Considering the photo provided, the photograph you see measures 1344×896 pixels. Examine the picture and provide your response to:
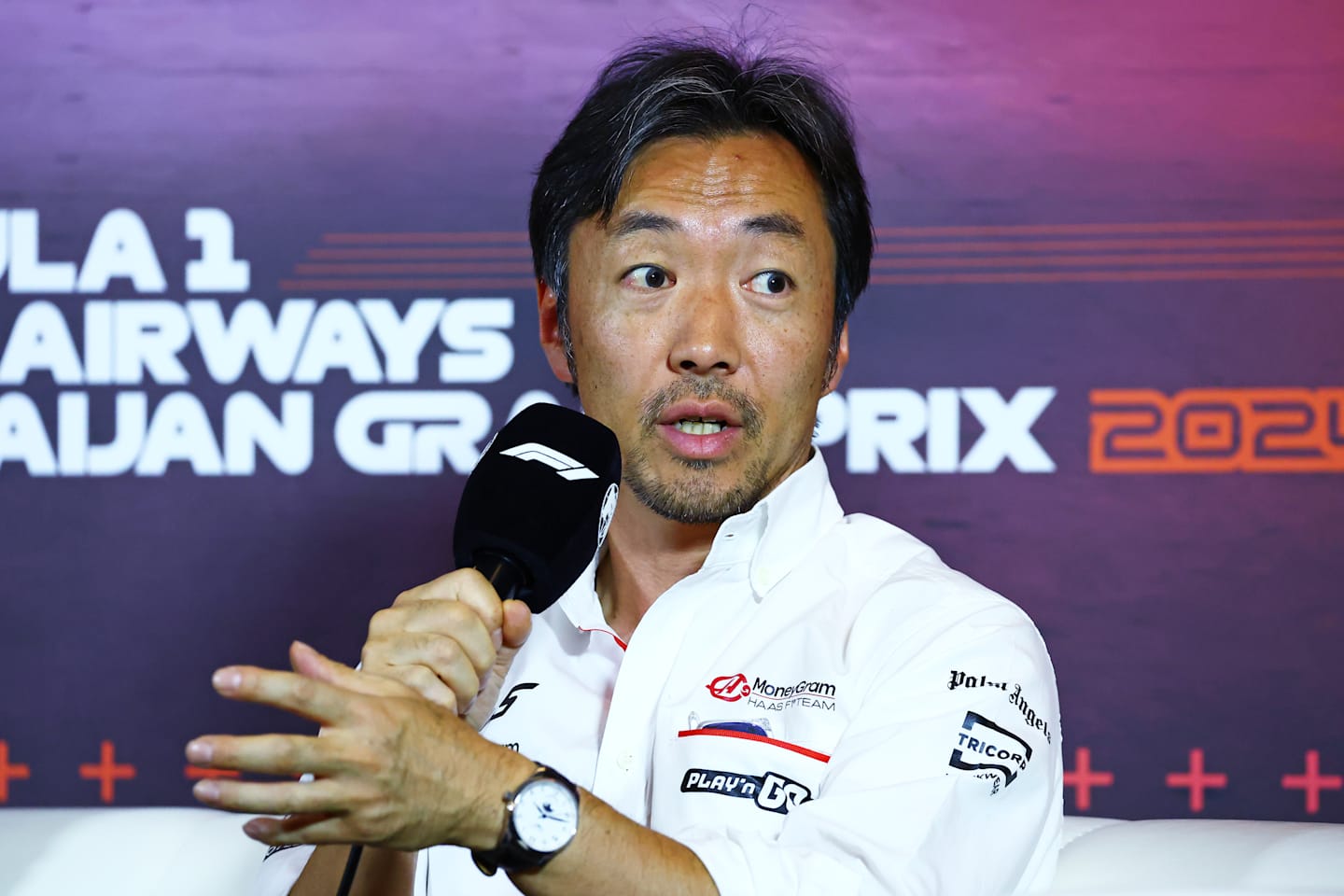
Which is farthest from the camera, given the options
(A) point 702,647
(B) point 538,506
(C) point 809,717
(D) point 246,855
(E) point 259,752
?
(D) point 246,855

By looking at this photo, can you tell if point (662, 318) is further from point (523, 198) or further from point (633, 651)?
point (523, 198)

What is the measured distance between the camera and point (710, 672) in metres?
1.45

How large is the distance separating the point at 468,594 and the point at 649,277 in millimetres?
648

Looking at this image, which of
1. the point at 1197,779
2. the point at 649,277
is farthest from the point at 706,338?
the point at 1197,779

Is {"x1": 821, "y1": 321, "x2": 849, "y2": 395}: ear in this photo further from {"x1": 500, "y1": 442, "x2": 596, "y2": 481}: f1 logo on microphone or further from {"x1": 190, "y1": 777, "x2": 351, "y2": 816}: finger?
{"x1": 190, "y1": 777, "x2": 351, "y2": 816}: finger

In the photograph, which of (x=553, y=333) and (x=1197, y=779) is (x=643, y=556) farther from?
(x=1197, y=779)

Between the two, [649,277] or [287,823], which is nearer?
[287,823]

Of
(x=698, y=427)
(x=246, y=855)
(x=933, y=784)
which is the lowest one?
(x=246, y=855)

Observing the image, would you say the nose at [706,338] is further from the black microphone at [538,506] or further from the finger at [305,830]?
the finger at [305,830]

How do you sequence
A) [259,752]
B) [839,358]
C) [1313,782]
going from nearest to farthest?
[259,752] → [839,358] → [1313,782]

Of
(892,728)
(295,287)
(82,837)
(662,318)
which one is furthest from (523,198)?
(892,728)

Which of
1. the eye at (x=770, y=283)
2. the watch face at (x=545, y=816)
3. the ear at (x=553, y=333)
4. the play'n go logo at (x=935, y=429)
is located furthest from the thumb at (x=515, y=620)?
the play'n go logo at (x=935, y=429)

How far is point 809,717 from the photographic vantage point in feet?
4.42

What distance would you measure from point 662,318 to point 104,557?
1191 millimetres
